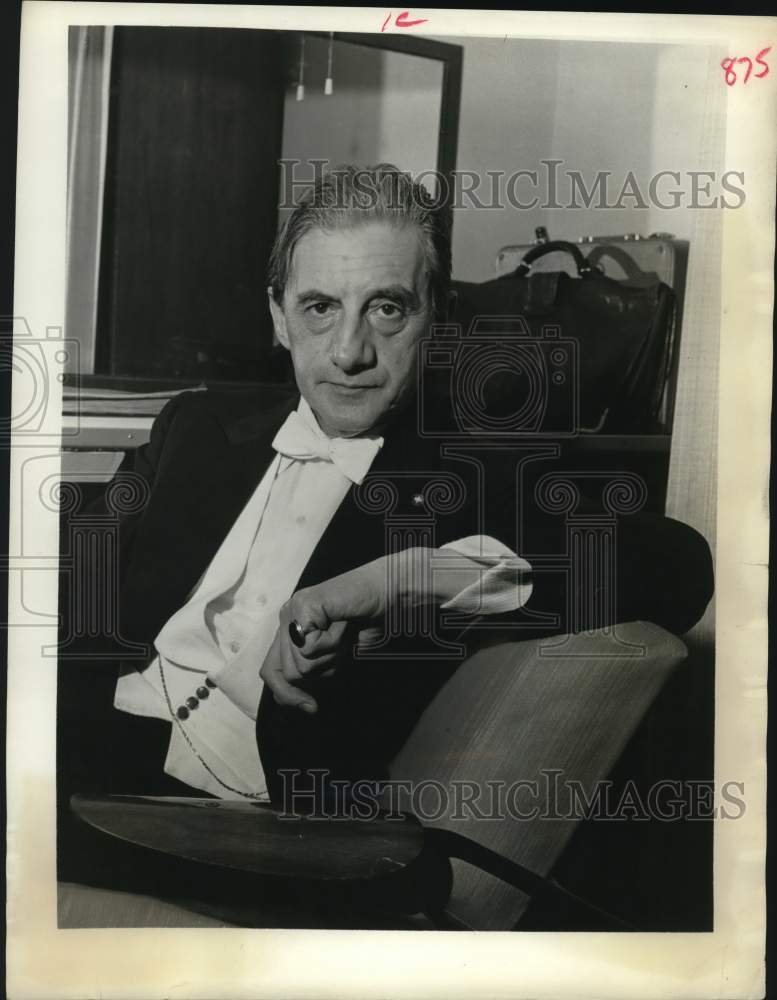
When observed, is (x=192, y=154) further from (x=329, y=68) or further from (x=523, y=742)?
(x=523, y=742)

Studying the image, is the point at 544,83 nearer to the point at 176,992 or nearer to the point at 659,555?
the point at 659,555

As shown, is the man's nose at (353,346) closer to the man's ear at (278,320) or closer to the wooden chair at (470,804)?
the man's ear at (278,320)

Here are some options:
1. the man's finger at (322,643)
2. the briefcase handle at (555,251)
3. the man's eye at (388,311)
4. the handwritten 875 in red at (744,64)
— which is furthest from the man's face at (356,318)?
the handwritten 875 in red at (744,64)

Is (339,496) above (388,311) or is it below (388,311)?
below

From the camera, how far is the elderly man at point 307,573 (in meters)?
0.98

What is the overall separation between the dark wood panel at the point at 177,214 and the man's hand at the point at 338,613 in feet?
0.81

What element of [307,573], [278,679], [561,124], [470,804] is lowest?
[470,804]

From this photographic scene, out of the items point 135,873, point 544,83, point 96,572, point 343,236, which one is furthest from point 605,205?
point 135,873

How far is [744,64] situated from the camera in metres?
1.01

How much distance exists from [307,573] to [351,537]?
6cm

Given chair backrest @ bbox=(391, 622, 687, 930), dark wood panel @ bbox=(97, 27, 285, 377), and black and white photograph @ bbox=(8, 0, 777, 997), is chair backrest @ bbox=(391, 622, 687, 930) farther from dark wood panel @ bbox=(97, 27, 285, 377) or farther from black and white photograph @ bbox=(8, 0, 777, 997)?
dark wood panel @ bbox=(97, 27, 285, 377)

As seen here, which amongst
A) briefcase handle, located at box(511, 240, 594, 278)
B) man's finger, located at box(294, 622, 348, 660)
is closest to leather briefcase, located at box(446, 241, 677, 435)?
briefcase handle, located at box(511, 240, 594, 278)

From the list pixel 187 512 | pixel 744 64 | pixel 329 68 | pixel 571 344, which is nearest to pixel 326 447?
pixel 187 512

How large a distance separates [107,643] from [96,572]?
2.9 inches
